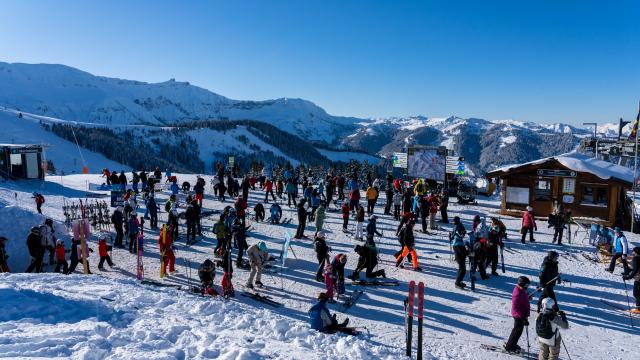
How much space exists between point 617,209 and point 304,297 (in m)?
18.4

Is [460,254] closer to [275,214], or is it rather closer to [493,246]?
[493,246]

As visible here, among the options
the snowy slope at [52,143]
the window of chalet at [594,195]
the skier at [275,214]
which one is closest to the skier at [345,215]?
the skier at [275,214]

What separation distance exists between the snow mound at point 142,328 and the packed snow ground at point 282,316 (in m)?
0.02

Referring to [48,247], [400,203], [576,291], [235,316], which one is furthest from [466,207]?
[48,247]

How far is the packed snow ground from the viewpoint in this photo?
687 centimetres

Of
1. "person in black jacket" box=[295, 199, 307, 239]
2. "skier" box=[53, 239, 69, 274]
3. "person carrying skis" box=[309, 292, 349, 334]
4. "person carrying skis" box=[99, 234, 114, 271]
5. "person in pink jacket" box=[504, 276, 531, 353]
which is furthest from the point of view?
"person in black jacket" box=[295, 199, 307, 239]

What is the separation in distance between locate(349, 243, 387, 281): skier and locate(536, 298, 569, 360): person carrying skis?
5.21 metres

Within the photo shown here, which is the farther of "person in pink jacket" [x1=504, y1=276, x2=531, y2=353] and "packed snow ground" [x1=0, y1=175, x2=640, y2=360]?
"person in pink jacket" [x1=504, y1=276, x2=531, y2=353]

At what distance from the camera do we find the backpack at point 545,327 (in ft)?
23.6

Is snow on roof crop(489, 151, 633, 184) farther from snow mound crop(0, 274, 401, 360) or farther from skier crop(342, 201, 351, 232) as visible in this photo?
snow mound crop(0, 274, 401, 360)

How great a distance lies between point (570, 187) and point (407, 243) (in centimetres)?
1346

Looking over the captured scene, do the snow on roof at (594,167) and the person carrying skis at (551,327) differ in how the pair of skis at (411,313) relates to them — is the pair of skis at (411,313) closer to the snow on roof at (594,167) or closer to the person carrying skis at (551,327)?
the person carrying skis at (551,327)

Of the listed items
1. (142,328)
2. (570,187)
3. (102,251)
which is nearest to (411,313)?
(142,328)

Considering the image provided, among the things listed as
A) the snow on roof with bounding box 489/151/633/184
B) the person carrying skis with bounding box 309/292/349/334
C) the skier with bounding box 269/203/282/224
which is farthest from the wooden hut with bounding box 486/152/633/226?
the person carrying skis with bounding box 309/292/349/334
